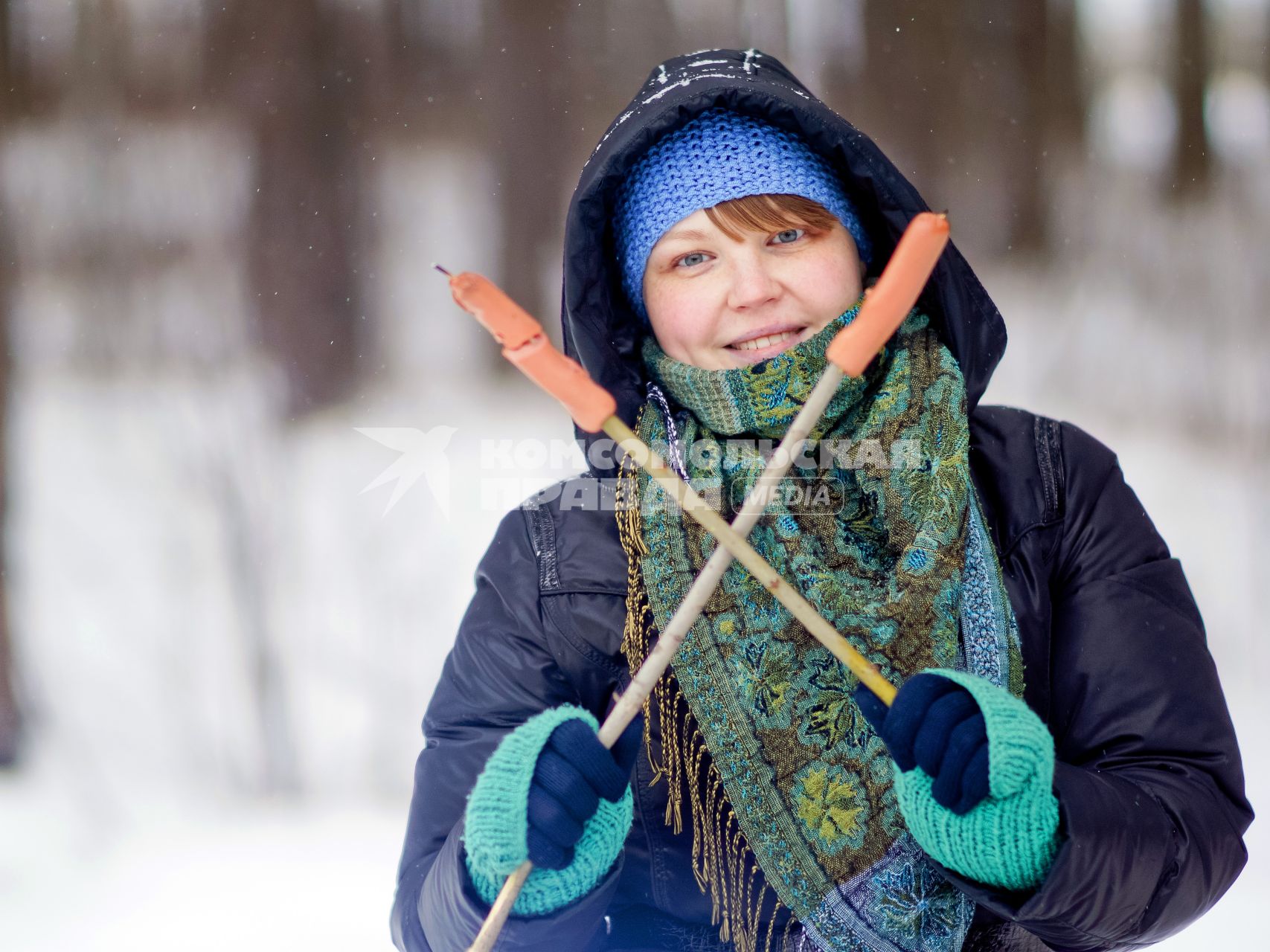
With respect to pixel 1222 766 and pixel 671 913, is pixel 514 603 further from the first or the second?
pixel 1222 766

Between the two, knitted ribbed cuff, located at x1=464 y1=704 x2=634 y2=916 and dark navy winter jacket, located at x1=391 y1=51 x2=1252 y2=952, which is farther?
dark navy winter jacket, located at x1=391 y1=51 x2=1252 y2=952

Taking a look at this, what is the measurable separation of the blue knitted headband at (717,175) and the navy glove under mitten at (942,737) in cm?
54

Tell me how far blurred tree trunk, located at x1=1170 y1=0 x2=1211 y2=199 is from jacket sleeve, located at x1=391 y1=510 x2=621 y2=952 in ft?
6.74

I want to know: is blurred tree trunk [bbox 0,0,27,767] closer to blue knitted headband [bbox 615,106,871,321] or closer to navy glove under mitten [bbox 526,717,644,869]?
blue knitted headband [bbox 615,106,871,321]

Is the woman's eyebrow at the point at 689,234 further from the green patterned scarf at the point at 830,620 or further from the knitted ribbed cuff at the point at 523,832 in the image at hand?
the knitted ribbed cuff at the point at 523,832

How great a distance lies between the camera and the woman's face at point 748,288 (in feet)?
3.84

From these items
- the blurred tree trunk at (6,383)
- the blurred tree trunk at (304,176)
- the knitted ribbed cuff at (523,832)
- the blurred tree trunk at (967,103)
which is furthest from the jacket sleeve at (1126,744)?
the blurred tree trunk at (6,383)

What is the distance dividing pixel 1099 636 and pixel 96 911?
2.15 meters

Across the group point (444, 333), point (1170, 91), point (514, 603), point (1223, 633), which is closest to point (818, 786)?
point (514, 603)

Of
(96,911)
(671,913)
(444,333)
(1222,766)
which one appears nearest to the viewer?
(1222,766)

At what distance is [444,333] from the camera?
252 centimetres

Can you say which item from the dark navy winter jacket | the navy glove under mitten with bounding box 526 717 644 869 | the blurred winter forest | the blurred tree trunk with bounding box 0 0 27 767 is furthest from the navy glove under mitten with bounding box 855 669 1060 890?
the blurred tree trunk with bounding box 0 0 27 767

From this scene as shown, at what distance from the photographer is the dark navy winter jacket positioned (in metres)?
1.03

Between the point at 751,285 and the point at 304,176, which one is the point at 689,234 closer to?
the point at 751,285
